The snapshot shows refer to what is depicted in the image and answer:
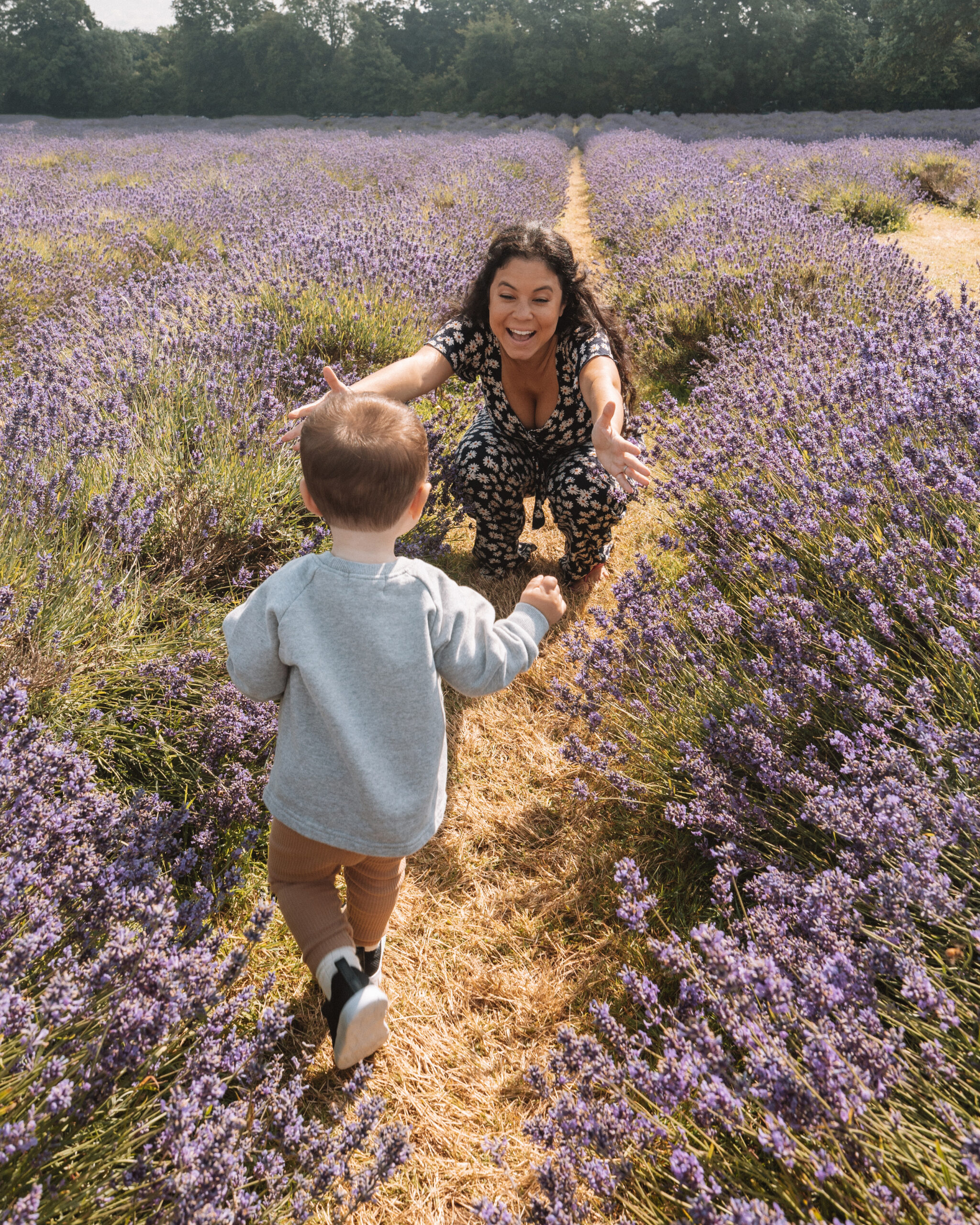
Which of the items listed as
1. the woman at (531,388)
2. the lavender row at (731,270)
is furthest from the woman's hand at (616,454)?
the lavender row at (731,270)

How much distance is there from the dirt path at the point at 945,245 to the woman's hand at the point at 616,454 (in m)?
4.32

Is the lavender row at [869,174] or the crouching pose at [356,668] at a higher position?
the lavender row at [869,174]

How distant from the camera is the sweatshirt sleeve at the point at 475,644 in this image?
138cm

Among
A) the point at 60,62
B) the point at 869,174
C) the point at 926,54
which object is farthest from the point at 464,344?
the point at 60,62

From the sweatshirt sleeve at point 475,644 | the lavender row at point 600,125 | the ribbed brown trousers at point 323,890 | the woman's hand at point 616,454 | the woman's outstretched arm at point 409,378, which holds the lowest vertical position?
the ribbed brown trousers at point 323,890

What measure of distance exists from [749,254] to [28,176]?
8.56 meters

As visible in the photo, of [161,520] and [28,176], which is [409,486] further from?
[28,176]

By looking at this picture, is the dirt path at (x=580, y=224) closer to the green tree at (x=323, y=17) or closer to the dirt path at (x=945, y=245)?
the dirt path at (x=945, y=245)

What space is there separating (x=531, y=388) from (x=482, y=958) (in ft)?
6.84

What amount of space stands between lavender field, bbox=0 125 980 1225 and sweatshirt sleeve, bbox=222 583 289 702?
403 mm

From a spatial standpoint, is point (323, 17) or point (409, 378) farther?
point (323, 17)

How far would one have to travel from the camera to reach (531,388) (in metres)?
2.86

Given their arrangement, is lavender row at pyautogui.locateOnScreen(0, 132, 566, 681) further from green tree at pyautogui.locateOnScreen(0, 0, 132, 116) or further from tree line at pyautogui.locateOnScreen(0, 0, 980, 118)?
green tree at pyautogui.locateOnScreen(0, 0, 132, 116)

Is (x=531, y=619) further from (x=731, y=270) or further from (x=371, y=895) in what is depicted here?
(x=731, y=270)
